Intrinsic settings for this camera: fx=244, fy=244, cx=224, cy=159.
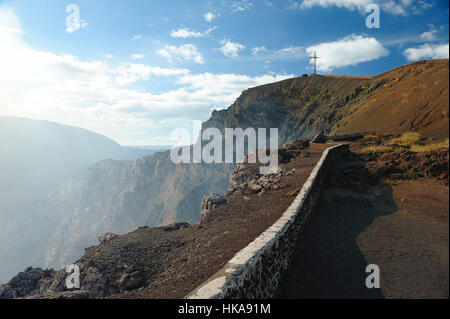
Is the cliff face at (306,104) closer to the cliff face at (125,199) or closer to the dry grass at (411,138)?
the cliff face at (125,199)

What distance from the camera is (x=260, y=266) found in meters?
3.95

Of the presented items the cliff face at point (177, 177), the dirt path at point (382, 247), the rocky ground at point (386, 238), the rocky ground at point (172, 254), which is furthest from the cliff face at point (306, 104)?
the dirt path at point (382, 247)

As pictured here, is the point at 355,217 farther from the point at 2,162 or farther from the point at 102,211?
the point at 2,162

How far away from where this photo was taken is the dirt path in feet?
9.60

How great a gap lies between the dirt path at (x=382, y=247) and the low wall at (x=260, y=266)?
503mm

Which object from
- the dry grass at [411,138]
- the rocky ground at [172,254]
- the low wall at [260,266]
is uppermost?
the dry grass at [411,138]

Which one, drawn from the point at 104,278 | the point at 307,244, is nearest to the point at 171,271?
the point at 104,278

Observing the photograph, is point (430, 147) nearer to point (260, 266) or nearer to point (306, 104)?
point (260, 266)

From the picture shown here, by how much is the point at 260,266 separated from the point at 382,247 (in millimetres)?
2008

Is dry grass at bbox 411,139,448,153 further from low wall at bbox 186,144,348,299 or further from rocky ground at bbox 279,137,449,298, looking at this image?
low wall at bbox 186,144,348,299

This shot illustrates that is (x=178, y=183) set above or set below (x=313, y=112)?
below

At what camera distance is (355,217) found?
18.5 ft

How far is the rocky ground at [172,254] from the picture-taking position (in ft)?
19.4
